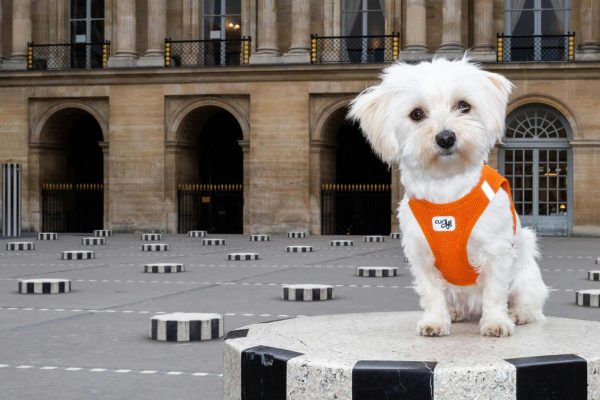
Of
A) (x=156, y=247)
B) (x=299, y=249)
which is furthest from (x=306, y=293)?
(x=156, y=247)

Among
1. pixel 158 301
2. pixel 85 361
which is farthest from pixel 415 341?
pixel 158 301

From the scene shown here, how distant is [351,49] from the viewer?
32.9 metres

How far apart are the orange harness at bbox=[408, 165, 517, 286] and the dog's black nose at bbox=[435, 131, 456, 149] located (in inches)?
15.8

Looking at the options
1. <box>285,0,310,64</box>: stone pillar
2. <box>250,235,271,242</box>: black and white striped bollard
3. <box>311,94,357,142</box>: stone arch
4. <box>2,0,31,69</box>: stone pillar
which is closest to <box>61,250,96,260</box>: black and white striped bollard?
<box>250,235,271,242</box>: black and white striped bollard

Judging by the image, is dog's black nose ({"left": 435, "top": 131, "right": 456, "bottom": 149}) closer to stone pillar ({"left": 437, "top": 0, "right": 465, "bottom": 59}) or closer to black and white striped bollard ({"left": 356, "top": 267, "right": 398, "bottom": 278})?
black and white striped bollard ({"left": 356, "top": 267, "right": 398, "bottom": 278})

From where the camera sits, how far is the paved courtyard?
581 centimetres

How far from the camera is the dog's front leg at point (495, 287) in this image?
4.60 meters

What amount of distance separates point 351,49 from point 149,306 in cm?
2402

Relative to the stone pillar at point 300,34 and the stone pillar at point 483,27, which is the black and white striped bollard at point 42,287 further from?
the stone pillar at point 483,27

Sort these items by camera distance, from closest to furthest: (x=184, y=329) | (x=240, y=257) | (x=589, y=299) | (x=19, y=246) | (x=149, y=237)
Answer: (x=184, y=329)
(x=589, y=299)
(x=240, y=257)
(x=19, y=246)
(x=149, y=237)

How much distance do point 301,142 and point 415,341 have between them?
27.5m

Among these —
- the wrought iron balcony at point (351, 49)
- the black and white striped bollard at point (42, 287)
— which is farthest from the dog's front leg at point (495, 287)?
the wrought iron balcony at point (351, 49)

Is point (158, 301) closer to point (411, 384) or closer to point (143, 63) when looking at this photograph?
point (411, 384)

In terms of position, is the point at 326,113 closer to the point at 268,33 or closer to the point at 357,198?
the point at 357,198
